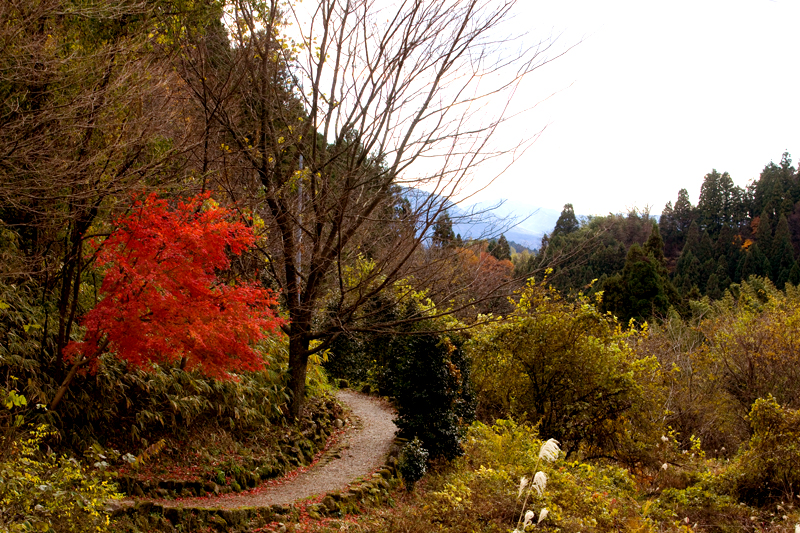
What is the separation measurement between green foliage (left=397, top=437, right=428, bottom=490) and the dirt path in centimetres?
61

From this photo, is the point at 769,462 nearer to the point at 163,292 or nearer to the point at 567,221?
the point at 163,292

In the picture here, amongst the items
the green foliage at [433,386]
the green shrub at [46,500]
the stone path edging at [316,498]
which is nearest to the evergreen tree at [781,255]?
the green foliage at [433,386]

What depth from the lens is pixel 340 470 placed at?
1023 centimetres

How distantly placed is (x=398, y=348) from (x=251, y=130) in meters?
5.45

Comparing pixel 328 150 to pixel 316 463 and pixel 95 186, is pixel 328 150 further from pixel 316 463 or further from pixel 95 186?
pixel 316 463

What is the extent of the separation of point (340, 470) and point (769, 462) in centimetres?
723

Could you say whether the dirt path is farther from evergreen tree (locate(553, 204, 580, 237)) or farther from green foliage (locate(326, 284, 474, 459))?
evergreen tree (locate(553, 204, 580, 237))

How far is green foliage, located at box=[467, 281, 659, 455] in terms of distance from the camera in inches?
436

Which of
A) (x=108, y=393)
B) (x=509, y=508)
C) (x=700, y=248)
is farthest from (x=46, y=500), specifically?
(x=700, y=248)

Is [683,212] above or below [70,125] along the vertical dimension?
above

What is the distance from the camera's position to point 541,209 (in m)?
6.62

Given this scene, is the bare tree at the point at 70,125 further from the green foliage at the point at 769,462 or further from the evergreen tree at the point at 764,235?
the evergreen tree at the point at 764,235

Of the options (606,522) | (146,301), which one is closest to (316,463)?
(146,301)

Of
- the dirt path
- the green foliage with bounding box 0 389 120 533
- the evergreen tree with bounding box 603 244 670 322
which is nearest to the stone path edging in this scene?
the dirt path
